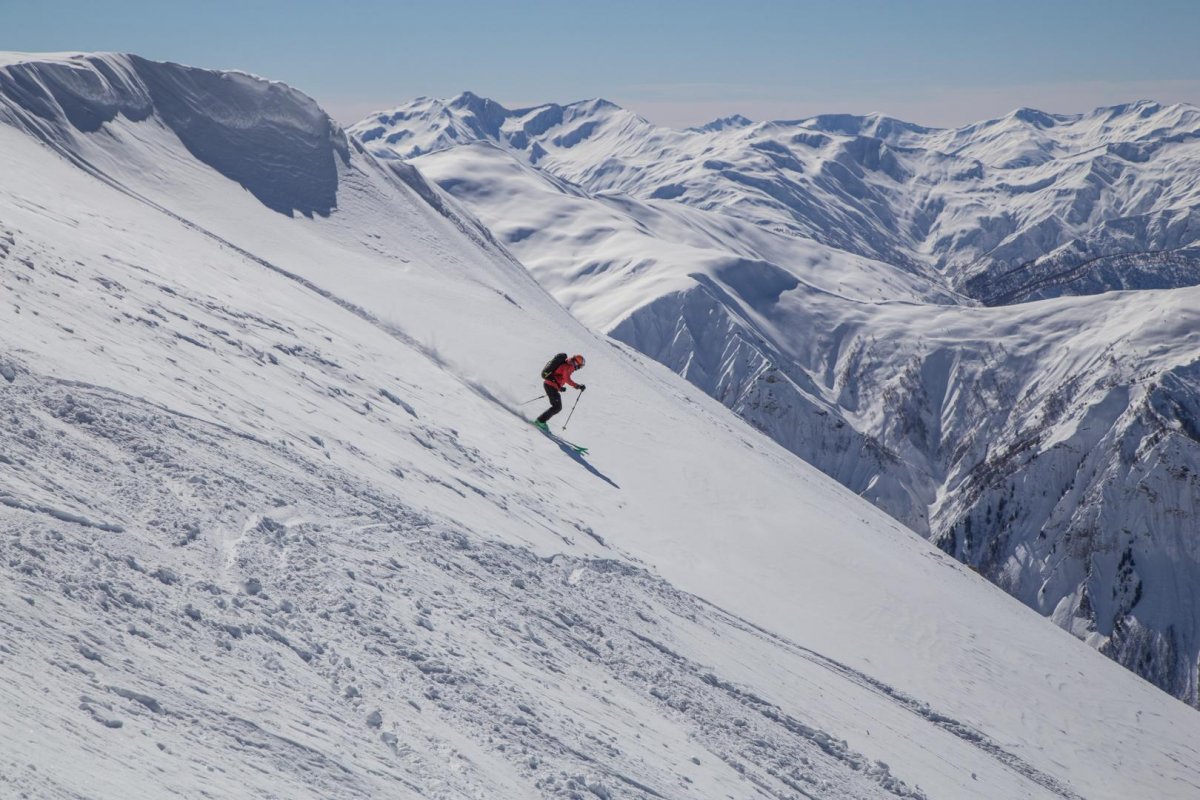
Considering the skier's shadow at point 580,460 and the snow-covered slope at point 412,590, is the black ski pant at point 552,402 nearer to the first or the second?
the skier's shadow at point 580,460

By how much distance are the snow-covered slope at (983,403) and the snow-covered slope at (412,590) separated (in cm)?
9323

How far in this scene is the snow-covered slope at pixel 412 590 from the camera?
23.9 feet

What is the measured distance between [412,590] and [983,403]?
144 m

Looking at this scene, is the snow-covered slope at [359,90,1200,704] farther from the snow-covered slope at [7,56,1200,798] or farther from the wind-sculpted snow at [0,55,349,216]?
the snow-covered slope at [7,56,1200,798]

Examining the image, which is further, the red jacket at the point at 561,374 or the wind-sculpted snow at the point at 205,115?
the wind-sculpted snow at the point at 205,115

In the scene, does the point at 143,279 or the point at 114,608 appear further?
→ the point at 143,279

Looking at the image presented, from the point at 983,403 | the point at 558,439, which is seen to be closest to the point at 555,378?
the point at 558,439

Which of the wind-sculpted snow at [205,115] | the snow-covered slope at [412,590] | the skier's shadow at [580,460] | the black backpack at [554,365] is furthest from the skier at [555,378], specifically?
the wind-sculpted snow at [205,115]

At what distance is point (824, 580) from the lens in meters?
21.9

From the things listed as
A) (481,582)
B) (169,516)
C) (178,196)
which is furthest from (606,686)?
(178,196)

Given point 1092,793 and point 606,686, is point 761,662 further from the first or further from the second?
point 1092,793

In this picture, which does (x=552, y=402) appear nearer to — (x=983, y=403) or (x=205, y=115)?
(x=205, y=115)

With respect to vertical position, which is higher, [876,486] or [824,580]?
[876,486]

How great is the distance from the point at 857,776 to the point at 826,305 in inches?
6030
